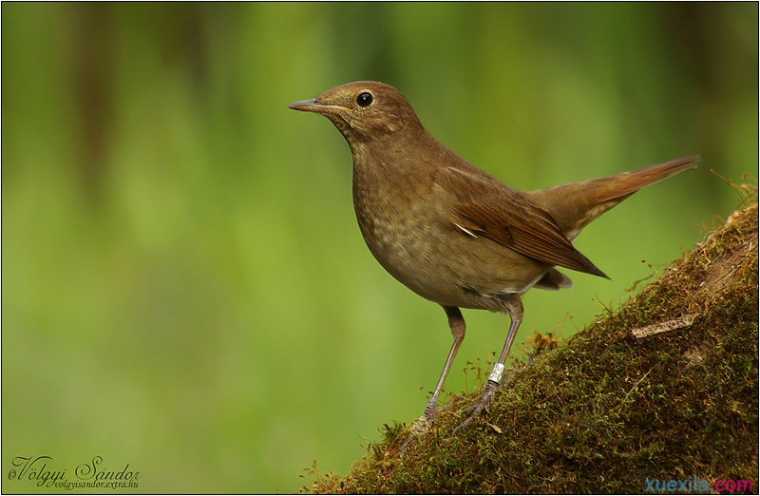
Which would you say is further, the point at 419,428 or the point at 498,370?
the point at 498,370

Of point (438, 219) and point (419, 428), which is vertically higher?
point (438, 219)

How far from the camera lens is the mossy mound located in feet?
9.94

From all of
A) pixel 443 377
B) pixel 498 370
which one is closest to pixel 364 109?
pixel 443 377

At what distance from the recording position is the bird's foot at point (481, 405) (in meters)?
3.41

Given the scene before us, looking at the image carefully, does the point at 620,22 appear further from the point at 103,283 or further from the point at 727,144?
the point at 103,283

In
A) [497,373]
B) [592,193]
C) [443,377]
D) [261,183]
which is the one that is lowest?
[443,377]

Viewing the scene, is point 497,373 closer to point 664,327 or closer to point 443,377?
point 443,377

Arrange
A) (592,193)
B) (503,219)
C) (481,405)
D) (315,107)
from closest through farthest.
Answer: (481,405) < (315,107) < (503,219) < (592,193)

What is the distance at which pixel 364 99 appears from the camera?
4.57 meters

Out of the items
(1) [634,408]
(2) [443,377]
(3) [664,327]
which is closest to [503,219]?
(2) [443,377]

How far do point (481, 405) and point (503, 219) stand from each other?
137 cm

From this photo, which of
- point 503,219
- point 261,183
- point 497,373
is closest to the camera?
point 497,373

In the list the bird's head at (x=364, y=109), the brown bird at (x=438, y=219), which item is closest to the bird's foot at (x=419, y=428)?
the brown bird at (x=438, y=219)

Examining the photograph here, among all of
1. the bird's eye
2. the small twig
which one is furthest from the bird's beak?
the small twig
